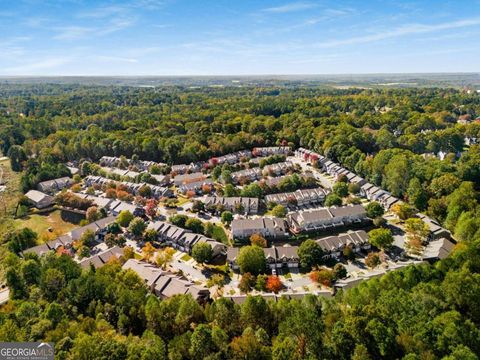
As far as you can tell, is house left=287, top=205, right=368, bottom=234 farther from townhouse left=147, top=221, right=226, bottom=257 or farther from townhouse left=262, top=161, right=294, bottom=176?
townhouse left=262, top=161, right=294, bottom=176

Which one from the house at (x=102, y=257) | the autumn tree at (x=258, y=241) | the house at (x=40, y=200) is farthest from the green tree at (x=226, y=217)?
the house at (x=40, y=200)

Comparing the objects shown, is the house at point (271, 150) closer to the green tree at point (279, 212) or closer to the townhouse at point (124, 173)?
the townhouse at point (124, 173)

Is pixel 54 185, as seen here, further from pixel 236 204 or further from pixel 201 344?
pixel 201 344

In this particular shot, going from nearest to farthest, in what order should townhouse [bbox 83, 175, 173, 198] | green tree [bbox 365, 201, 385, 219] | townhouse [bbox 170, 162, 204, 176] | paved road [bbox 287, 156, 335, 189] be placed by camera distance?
1. green tree [bbox 365, 201, 385, 219]
2. townhouse [bbox 83, 175, 173, 198]
3. paved road [bbox 287, 156, 335, 189]
4. townhouse [bbox 170, 162, 204, 176]

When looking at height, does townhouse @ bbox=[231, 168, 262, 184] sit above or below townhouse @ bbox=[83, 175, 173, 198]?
Result: above

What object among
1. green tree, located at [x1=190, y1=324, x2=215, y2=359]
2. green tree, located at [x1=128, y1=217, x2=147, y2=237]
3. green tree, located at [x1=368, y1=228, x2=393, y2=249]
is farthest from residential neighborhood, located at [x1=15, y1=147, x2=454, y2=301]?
green tree, located at [x1=190, y1=324, x2=215, y2=359]
